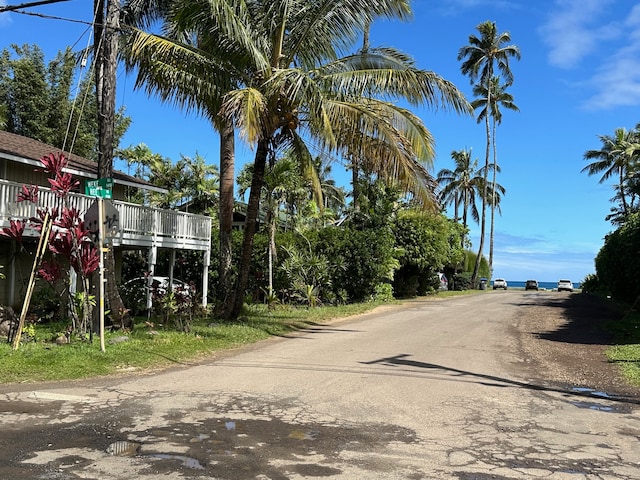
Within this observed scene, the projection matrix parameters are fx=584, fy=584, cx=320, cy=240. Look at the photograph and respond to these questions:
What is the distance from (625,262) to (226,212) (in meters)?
16.9

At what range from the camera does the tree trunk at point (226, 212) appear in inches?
666

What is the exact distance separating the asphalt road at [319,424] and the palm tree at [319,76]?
534cm

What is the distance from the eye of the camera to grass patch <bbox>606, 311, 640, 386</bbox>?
33.8 feet

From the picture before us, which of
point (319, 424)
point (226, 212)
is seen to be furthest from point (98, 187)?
point (226, 212)

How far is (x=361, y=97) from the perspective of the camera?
46.4 ft

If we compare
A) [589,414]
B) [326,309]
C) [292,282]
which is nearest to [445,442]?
[589,414]

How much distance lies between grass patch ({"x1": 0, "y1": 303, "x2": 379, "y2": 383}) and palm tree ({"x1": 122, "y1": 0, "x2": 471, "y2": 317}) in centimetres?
467

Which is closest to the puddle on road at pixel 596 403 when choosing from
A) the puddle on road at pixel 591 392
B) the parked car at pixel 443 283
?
the puddle on road at pixel 591 392

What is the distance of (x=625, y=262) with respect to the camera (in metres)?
24.3

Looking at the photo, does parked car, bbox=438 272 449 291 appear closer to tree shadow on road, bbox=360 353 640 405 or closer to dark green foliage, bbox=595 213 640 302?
dark green foliage, bbox=595 213 640 302

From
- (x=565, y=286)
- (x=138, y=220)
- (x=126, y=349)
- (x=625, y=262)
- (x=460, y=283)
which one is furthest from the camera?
(x=565, y=286)

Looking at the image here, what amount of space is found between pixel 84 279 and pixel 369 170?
704 centimetres

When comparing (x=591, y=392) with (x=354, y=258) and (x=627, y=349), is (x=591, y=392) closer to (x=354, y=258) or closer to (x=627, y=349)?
(x=627, y=349)

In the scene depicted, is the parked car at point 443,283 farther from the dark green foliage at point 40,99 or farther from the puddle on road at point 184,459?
the puddle on road at point 184,459
